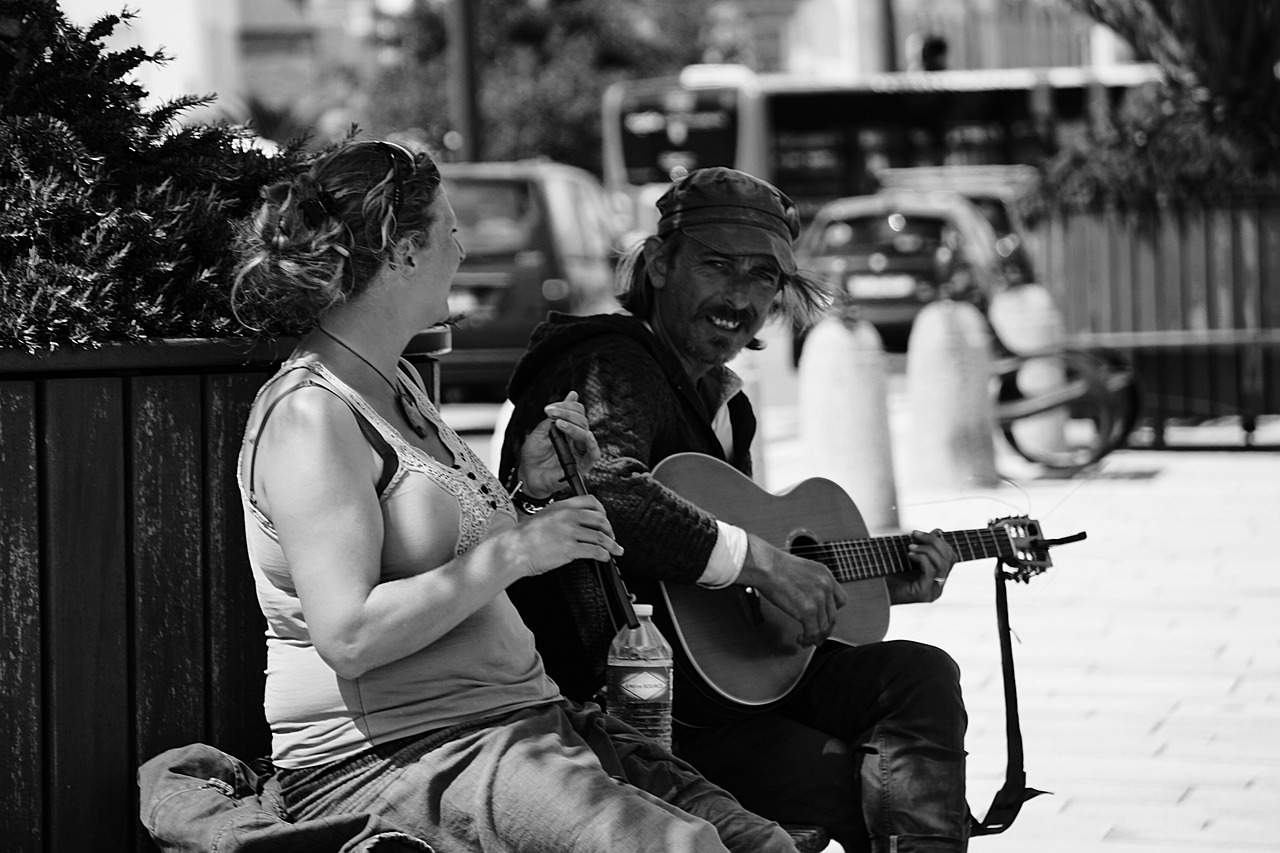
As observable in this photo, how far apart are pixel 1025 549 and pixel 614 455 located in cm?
84

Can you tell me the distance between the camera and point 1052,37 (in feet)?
140

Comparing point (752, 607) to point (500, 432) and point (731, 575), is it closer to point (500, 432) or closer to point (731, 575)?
point (731, 575)

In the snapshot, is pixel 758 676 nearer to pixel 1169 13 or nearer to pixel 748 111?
pixel 1169 13

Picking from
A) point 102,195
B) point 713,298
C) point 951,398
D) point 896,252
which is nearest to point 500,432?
point 713,298

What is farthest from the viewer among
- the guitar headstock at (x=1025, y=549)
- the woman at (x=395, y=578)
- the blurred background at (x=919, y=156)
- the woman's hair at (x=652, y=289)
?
the blurred background at (x=919, y=156)

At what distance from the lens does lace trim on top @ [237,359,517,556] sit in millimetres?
2836

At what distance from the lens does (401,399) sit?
2996 millimetres

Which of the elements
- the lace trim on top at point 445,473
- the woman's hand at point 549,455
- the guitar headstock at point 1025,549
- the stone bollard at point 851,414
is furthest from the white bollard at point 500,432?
the stone bollard at point 851,414

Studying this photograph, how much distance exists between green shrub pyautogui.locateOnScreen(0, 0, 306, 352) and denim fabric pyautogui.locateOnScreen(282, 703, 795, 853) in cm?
79

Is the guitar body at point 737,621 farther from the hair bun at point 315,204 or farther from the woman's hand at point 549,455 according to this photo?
the hair bun at point 315,204

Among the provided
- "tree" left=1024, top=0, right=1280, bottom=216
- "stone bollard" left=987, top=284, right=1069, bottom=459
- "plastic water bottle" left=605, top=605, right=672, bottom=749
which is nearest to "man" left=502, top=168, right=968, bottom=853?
"plastic water bottle" left=605, top=605, right=672, bottom=749

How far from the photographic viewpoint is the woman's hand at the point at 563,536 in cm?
277

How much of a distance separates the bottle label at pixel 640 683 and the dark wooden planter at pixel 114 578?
0.60 meters

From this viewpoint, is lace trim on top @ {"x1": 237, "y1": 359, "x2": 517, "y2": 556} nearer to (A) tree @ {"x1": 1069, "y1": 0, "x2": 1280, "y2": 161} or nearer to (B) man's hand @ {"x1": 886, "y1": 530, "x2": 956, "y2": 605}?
(B) man's hand @ {"x1": 886, "y1": 530, "x2": 956, "y2": 605}
